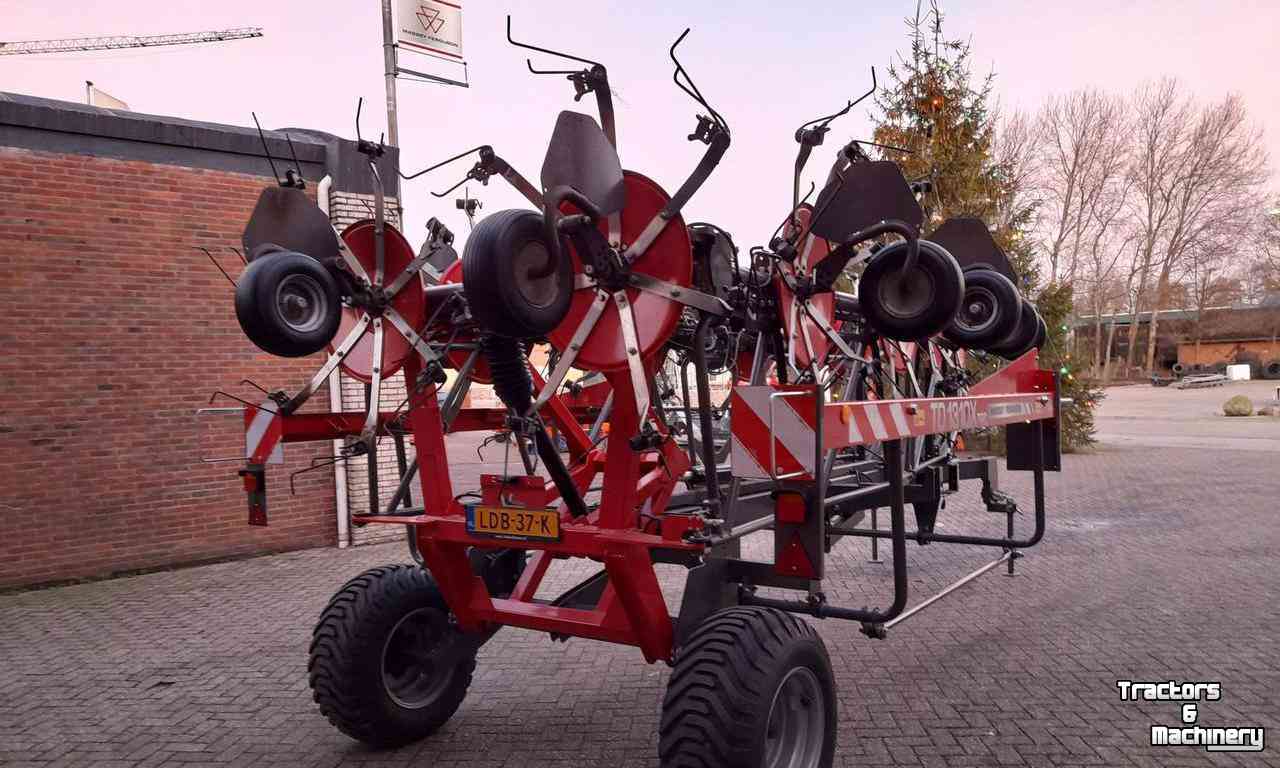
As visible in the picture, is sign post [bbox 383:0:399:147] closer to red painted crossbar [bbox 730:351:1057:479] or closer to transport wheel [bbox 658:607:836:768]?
red painted crossbar [bbox 730:351:1057:479]

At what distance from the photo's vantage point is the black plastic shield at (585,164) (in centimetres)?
331

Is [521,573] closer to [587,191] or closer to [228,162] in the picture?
[587,191]

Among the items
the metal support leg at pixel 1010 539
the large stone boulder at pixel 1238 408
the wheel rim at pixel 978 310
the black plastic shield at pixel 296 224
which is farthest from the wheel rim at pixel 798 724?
the large stone boulder at pixel 1238 408

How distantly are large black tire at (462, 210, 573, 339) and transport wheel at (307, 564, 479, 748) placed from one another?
1808mm

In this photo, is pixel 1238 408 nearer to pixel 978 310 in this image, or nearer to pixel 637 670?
pixel 978 310

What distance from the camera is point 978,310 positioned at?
5957 millimetres

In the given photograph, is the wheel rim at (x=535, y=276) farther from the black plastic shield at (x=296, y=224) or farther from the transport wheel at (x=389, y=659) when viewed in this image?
the transport wheel at (x=389, y=659)

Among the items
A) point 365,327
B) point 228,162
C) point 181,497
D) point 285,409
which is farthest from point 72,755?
point 228,162

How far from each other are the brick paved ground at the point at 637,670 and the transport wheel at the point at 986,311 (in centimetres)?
201

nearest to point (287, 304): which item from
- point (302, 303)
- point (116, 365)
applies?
point (302, 303)

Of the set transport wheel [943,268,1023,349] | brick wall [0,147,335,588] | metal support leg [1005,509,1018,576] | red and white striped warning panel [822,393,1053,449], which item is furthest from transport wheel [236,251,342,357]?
brick wall [0,147,335,588]

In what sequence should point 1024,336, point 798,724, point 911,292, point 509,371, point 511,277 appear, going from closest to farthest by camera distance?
point 511,277 → point 798,724 → point 509,371 → point 911,292 → point 1024,336

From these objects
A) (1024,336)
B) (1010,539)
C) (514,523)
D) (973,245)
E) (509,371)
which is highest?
(973,245)

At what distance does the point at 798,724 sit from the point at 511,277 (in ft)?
6.64
